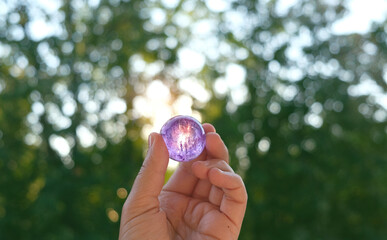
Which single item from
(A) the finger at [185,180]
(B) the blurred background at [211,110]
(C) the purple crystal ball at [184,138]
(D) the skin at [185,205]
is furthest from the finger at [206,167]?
(B) the blurred background at [211,110]

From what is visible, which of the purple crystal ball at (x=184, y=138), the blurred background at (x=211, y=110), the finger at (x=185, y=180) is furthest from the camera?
the blurred background at (x=211, y=110)

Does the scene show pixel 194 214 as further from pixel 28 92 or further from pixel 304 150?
pixel 304 150

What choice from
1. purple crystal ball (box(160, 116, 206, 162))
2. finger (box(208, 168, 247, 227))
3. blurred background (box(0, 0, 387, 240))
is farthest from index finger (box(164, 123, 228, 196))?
blurred background (box(0, 0, 387, 240))

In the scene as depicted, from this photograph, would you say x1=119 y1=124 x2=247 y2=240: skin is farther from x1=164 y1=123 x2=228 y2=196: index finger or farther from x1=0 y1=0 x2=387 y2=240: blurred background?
x1=0 y1=0 x2=387 y2=240: blurred background

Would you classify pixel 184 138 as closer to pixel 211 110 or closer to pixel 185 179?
pixel 185 179

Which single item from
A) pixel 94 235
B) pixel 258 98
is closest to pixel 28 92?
pixel 94 235

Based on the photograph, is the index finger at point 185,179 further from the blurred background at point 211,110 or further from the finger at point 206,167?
the blurred background at point 211,110
